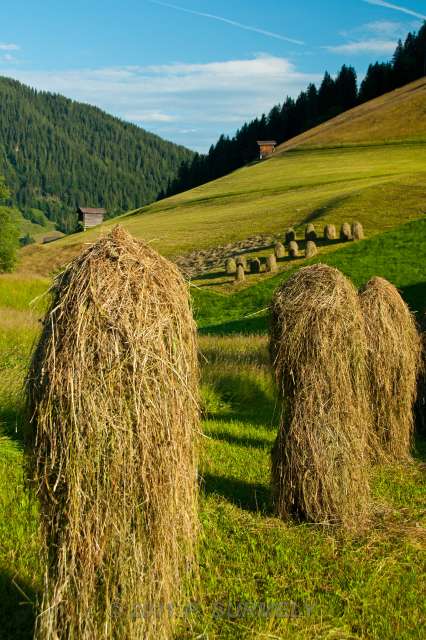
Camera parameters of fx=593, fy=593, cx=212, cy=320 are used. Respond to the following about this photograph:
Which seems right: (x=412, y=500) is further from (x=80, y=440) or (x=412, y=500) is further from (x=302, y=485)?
(x=80, y=440)

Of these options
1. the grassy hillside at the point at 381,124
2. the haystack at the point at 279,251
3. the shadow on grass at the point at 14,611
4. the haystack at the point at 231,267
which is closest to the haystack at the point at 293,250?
the haystack at the point at 279,251

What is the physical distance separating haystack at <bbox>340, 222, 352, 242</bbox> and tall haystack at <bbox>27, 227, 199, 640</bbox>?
36.5 m

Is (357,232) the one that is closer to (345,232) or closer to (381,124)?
(345,232)

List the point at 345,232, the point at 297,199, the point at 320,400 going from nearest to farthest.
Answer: the point at 320,400, the point at 345,232, the point at 297,199

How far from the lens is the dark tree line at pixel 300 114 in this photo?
117 meters

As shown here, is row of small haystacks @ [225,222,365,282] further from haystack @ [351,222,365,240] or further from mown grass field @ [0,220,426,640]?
mown grass field @ [0,220,426,640]

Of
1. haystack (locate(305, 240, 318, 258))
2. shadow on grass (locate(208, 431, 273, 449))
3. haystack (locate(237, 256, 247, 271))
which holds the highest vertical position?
haystack (locate(305, 240, 318, 258))

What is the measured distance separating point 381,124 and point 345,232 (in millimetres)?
52656

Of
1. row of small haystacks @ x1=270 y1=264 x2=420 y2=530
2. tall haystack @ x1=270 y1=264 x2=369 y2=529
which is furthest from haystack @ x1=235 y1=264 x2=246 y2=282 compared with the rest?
tall haystack @ x1=270 y1=264 x2=369 y2=529

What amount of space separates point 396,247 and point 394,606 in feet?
104

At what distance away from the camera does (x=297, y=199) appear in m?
57.5

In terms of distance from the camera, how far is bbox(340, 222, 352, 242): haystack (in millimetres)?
39600

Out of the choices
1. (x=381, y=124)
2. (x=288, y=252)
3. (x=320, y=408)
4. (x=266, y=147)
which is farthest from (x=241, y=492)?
(x=266, y=147)

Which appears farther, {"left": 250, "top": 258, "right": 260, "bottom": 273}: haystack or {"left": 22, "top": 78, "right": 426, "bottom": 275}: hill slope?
{"left": 22, "top": 78, "right": 426, "bottom": 275}: hill slope
